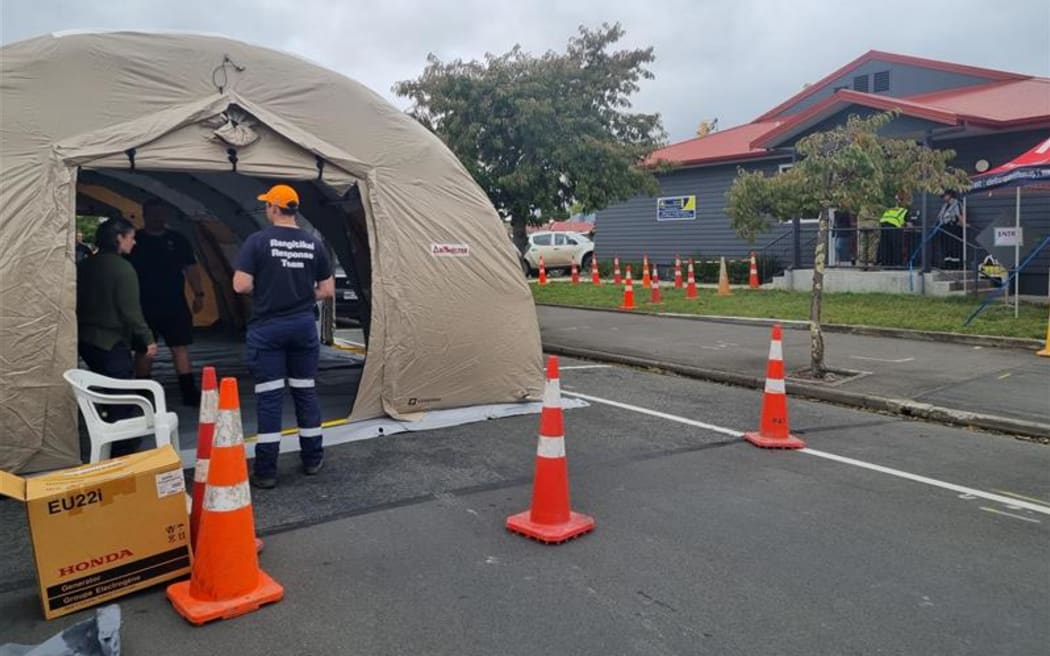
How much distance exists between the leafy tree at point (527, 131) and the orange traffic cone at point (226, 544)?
11602 mm

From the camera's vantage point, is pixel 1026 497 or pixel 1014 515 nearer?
pixel 1014 515

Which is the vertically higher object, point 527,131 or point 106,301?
point 527,131

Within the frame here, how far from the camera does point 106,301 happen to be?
588 cm

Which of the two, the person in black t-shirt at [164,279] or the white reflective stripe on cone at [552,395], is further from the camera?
the person in black t-shirt at [164,279]

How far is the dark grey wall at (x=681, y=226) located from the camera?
23938 mm

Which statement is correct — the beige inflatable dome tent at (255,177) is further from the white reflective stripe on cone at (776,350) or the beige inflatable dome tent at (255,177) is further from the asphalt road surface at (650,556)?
the white reflective stripe on cone at (776,350)

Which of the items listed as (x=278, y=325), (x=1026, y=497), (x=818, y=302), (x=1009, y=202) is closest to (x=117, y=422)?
(x=278, y=325)

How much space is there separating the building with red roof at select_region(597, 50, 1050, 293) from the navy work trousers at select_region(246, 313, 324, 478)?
10.5 metres

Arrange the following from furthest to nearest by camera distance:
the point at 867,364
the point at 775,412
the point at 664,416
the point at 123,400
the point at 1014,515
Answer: the point at 867,364
the point at 664,416
the point at 775,412
the point at 123,400
the point at 1014,515

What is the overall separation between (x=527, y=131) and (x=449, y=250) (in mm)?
8214

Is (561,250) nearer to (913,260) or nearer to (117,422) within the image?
(913,260)

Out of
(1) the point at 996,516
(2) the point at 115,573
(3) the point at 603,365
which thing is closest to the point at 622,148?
(3) the point at 603,365

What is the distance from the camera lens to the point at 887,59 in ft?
75.0

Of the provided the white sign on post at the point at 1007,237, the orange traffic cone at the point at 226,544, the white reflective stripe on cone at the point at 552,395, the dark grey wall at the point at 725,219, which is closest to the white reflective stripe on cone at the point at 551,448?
the white reflective stripe on cone at the point at 552,395
